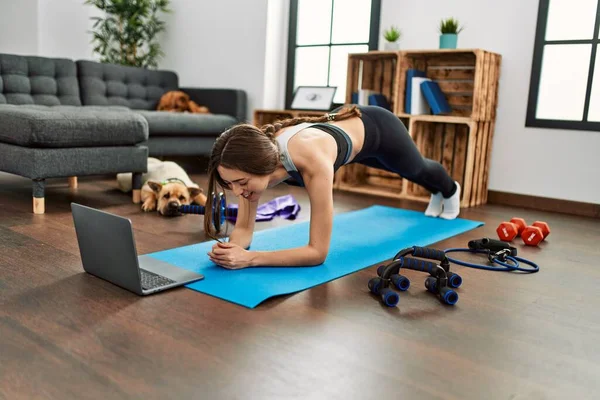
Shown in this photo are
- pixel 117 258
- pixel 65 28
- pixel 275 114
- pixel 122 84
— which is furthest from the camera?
pixel 65 28

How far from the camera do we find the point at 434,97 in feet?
11.1

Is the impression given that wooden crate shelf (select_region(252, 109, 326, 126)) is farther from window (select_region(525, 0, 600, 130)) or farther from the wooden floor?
the wooden floor

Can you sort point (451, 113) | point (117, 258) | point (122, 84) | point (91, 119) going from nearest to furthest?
point (117, 258) < point (91, 119) < point (451, 113) < point (122, 84)

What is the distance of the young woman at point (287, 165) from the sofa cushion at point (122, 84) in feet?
8.59

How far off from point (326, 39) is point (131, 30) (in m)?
1.77

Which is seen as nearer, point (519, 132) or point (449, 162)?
point (519, 132)

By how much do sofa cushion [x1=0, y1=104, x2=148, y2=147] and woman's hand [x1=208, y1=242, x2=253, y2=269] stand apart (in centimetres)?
118

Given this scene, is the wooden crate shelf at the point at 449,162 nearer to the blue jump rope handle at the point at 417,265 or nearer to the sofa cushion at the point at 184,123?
the sofa cushion at the point at 184,123

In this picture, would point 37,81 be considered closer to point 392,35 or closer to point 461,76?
point 392,35

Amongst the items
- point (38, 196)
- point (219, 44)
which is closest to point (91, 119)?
point (38, 196)

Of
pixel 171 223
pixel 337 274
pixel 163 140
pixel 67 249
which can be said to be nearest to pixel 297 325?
pixel 337 274

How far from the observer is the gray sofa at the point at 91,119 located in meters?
2.47

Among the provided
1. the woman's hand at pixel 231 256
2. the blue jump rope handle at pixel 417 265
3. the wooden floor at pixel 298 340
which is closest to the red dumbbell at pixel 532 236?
the wooden floor at pixel 298 340

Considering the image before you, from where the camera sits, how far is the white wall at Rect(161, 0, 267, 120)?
14.5ft
